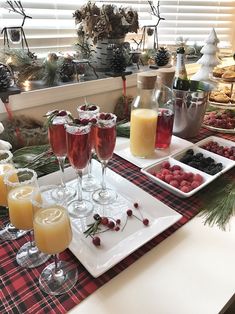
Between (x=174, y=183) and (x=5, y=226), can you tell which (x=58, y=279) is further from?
(x=174, y=183)

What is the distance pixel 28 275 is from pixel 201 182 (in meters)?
0.57

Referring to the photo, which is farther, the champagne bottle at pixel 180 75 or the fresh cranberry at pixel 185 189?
the champagne bottle at pixel 180 75

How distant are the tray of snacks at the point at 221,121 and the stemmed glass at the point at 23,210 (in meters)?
0.92

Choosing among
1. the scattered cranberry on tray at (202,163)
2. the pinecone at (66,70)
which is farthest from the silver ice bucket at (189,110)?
the pinecone at (66,70)

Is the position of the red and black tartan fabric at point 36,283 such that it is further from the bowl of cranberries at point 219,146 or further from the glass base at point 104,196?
the bowl of cranberries at point 219,146

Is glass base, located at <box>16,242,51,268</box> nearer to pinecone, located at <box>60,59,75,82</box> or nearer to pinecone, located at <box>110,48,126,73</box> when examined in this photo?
pinecone, located at <box>60,59,75,82</box>

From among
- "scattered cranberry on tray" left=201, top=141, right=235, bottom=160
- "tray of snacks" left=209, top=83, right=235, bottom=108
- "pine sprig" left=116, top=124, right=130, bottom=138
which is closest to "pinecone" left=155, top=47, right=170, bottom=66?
"tray of snacks" left=209, top=83, right=235, bottom=108

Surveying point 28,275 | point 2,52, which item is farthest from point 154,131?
point 2,52

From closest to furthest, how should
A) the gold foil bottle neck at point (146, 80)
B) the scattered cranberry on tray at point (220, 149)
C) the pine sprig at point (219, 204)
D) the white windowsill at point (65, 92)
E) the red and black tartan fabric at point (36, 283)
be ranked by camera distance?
the red and black tartan fabric at point (36, 283) → the pine sprig at point (219, 204) → the gold foil bottle neck at point (146, 80) → the scattered cranberry on tray at point (220, 149) → the white windowsill at point (65, 92)

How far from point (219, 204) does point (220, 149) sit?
349 millimetres

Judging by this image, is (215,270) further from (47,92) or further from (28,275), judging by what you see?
(47,92)

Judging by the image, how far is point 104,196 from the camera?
874 mm

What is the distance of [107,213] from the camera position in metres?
0.81

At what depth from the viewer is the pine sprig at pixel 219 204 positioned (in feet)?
2.60
